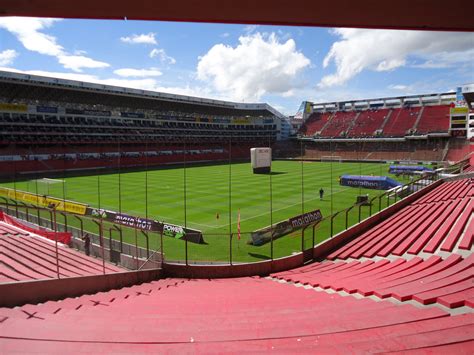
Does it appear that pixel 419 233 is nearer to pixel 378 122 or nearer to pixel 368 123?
pixel 378 122

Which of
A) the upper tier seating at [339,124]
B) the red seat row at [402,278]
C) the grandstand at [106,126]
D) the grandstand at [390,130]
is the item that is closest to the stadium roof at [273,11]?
the red seat row at [402,278]

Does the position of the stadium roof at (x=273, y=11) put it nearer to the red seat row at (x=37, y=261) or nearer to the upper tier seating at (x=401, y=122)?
the red seat row at (x=37, y=261)

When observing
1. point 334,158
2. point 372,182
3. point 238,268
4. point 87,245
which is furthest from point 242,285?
point 334,158

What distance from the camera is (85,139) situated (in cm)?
7012

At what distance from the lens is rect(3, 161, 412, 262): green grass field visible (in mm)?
17797

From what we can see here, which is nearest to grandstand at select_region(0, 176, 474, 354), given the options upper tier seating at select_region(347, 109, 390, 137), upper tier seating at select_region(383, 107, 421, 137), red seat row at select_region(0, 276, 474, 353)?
red seat row at select_region(0, 276, 474, 353)

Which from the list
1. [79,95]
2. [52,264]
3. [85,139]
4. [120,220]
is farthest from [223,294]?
[79,95]

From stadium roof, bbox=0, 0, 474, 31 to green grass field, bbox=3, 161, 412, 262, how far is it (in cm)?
1419

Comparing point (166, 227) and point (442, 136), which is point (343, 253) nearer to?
point (166, 227)

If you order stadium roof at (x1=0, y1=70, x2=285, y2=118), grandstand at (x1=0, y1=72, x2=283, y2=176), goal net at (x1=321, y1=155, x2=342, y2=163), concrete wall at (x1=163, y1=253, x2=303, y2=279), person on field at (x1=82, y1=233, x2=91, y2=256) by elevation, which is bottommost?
concrete wall at (x1=163, y1=253, x2=303, y2=279)

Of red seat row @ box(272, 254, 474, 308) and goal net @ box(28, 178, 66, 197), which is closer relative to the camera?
red seat row @ box(272, 254, 474, 308)

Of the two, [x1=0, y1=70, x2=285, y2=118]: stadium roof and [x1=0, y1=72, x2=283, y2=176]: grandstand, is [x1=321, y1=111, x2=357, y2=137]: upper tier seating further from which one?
[x1=0, y1=70, x2=285, y2=118]: stadium roof

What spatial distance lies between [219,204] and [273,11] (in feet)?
87.8

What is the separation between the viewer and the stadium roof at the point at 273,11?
245 centimetres
